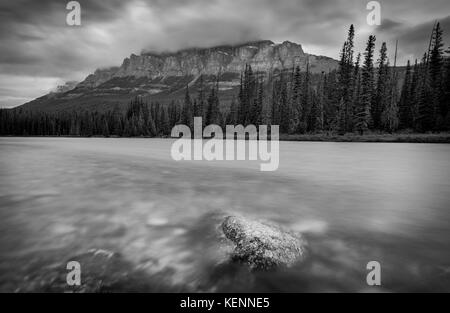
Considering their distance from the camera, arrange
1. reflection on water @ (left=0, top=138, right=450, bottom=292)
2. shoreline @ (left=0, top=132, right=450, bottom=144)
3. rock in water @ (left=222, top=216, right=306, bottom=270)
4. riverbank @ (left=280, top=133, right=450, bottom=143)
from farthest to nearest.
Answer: riverbank @ (left=280, top=133, right=450, bottom=143), shoreline @ (left=0, top=132, right=450, bottom=144), rock in water @ (left=222, top=216, right=306, bottom=270), reflection on water @ (left=0, top=138, right=450, bottom=292)

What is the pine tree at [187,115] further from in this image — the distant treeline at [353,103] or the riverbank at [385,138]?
the riverbank at [385,138]

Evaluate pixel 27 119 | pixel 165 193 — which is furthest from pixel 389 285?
pixel 27 119

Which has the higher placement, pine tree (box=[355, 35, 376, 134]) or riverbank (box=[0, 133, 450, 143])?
pine tree (box=[355, 35, 376, 134])

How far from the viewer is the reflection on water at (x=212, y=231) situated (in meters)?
3.64

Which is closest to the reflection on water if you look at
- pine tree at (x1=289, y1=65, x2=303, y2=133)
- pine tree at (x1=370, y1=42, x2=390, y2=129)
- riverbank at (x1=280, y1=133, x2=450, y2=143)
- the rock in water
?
the rock in water

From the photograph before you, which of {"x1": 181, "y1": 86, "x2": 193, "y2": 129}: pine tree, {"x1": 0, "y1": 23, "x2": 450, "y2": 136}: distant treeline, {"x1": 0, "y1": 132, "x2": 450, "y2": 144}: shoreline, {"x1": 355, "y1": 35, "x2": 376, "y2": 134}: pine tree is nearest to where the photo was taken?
{"x1": 0, "y1": 132, "x2": 450, "y2": 144}: shoreline

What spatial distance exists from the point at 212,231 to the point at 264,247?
1.50 meters

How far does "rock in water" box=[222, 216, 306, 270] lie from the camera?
3.94 meters

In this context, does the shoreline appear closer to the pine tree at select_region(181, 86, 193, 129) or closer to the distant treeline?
the distant treeline

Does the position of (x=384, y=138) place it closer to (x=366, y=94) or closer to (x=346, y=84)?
(x=366, y=94)

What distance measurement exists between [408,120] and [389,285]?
59149 millimetres

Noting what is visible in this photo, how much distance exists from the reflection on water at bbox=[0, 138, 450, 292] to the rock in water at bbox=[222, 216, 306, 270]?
0.56 ft
